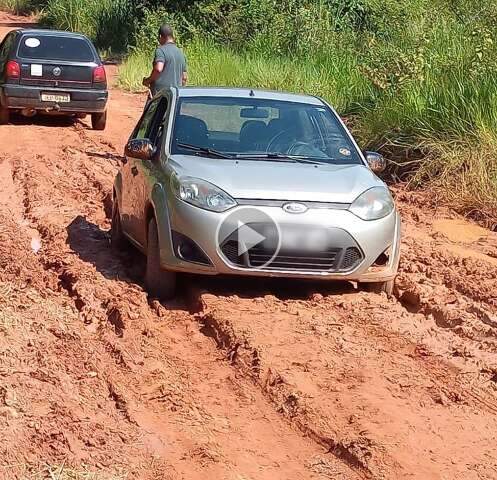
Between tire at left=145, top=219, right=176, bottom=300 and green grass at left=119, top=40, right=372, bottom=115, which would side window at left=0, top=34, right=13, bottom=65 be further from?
tire at left=145, top=219, right=176, bottom=300

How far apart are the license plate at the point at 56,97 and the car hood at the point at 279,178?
1016 centimetres

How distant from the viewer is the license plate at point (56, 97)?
17766 mm

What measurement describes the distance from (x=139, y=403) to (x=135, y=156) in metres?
3.06

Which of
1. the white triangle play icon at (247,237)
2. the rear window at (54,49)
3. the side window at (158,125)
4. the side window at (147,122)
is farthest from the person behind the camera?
the rear window at (54,49)

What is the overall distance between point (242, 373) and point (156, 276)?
175cm

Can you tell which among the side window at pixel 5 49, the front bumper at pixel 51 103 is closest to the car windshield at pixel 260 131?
the front bumper at pixel 51 103

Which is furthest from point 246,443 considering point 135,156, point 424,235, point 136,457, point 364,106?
point 364,106

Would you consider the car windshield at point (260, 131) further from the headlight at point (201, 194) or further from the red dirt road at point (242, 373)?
the red dirt road at point (242, 373)

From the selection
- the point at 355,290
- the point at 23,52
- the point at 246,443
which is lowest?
the point at 23,52

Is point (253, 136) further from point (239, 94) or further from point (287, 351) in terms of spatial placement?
point (287, 351)

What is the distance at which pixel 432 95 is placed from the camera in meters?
13.9

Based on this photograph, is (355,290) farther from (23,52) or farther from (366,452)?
(23,52)

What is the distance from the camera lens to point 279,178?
7637 millimetres

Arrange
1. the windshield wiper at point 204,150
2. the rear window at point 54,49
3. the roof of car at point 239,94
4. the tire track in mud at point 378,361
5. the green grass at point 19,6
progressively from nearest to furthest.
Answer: the tire track in mud at point 378,361
the windshield wiper at point 204,150
the roof of car at point 239,94
the rear window at point 54,49
the green grass at point 19,6
